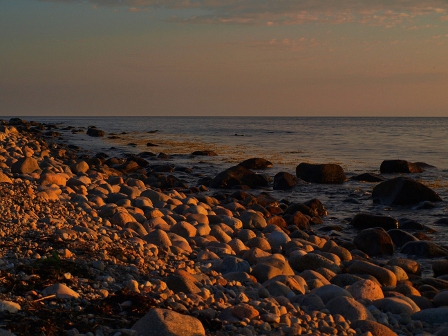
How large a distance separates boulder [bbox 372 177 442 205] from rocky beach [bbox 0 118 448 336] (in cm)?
202

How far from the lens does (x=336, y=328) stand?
13.3 ft

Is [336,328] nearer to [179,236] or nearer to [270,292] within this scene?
[270,292]

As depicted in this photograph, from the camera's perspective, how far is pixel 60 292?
3748mm

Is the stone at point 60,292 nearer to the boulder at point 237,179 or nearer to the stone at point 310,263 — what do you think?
the stone at point 310,263

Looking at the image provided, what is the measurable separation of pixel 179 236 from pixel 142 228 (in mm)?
518

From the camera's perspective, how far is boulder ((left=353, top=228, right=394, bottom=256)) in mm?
8148

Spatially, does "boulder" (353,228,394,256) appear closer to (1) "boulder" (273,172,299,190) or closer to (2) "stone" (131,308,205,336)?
(2) "stone" (131,308,205,336)

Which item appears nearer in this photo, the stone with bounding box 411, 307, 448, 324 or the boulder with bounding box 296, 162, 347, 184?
the stone with bounding box 411, 307, 448, 324

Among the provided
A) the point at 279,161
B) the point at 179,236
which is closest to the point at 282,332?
the point at 179,236

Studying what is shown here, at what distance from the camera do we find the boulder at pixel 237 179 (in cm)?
1477

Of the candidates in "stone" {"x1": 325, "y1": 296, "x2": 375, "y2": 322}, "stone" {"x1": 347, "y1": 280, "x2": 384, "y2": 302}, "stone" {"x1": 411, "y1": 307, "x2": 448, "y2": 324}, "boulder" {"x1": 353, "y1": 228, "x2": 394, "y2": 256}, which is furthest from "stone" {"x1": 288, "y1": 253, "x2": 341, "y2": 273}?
"boulder" {"x1": 353, "y1": 228, "x2": 394, "y2": 256}

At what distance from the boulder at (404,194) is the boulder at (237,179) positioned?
3.65 m

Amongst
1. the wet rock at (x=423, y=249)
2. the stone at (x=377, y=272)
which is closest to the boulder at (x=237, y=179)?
the wet rock at (x=423, y=249)

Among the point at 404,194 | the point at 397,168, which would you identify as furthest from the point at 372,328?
the point at 397,168
